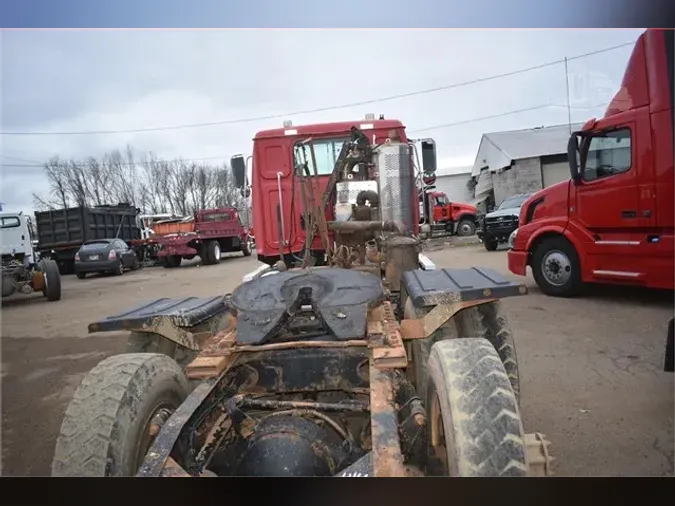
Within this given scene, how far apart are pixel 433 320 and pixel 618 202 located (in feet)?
14.1

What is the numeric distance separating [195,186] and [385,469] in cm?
372

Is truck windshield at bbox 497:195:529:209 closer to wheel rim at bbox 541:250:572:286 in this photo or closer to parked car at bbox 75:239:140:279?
wheel rim at bbox 541:250:572:286

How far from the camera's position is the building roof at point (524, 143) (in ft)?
17.0

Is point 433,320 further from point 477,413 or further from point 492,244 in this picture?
point 492,244

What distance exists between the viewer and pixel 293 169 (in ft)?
17.6

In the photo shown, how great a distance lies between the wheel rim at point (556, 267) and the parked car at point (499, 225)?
2.27 m

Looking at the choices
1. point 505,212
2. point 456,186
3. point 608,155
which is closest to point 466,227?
point 456,186

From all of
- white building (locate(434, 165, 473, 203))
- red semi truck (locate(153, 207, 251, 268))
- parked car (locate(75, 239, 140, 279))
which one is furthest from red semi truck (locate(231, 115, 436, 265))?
parked car (locate(75, 239, 140, 279))

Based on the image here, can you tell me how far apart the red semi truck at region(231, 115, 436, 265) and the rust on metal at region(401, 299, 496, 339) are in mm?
2088

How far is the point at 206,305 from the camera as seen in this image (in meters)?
2.88

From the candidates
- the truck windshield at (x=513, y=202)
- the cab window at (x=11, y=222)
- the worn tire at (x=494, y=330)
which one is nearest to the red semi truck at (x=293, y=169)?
the worn tire at (x=494, y=330)

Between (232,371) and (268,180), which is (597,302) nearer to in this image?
(268,180)

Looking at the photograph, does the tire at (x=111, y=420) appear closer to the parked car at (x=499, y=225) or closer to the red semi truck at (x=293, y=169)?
the red semi truck at (x=293, y=169)

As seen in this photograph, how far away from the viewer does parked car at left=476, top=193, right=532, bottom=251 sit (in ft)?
29.8
